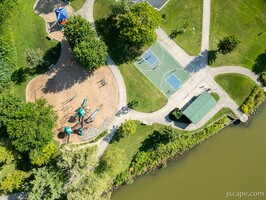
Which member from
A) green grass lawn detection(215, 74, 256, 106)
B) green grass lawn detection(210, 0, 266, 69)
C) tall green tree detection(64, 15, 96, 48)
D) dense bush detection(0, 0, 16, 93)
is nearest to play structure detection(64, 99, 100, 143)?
tall green tree detection(64, 15, 96, 48)

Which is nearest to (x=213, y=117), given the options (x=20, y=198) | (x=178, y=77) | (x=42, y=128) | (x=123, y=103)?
(x=178, y=77)

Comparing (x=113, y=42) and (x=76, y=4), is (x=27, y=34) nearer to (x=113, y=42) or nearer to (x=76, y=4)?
(x=76, y=4)

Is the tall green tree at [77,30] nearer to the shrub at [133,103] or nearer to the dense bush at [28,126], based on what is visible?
the dense bush at [28,126]

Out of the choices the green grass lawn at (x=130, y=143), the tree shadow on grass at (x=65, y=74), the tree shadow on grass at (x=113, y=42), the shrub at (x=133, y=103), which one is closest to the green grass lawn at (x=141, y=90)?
the shrub at (x=133, y=103)

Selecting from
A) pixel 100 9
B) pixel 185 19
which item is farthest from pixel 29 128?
pixel 185 19

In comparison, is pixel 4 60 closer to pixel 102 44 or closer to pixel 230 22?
pixel 102 44
